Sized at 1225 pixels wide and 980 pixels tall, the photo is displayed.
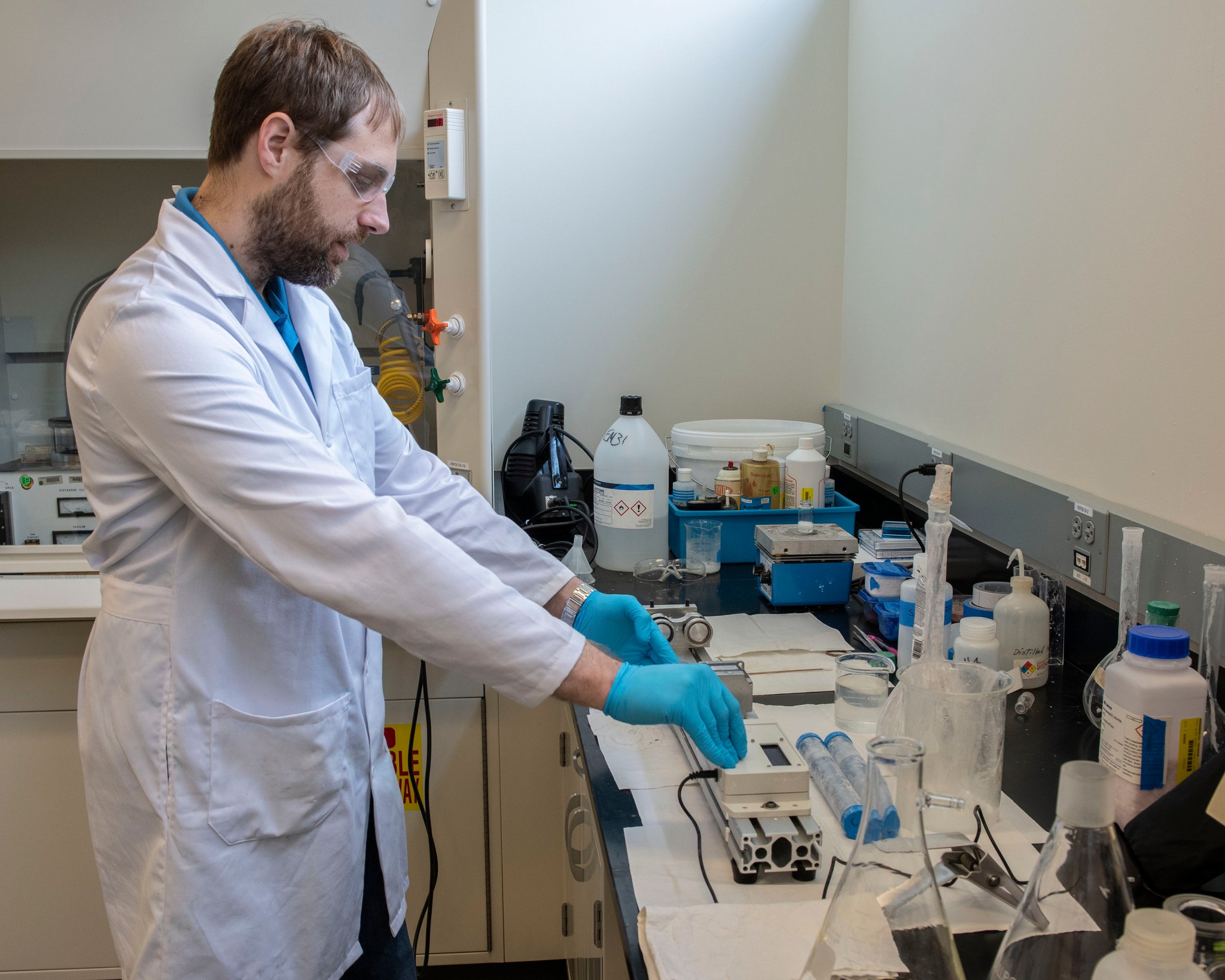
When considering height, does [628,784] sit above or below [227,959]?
above

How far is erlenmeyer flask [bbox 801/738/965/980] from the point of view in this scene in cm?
70

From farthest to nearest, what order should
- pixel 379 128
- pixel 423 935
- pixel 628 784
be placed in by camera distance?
1. pixel 423 935
2. pixel 379 128
3. pixel 628 784

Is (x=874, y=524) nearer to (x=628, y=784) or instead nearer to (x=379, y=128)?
(x=628, y=784)

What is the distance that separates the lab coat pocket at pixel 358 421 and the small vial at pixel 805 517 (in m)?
0.80

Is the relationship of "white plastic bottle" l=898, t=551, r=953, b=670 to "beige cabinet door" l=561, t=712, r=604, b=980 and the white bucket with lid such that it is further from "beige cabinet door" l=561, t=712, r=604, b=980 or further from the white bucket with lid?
the white bucket with lid

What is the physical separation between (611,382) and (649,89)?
0.77m

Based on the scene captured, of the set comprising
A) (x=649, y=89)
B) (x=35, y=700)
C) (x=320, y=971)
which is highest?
(x=649, y=89)

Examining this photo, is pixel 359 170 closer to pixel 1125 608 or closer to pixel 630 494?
pixel 630 494

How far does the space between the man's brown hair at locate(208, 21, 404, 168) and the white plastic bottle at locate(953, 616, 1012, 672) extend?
100 cm

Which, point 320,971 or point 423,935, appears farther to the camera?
point 423,935

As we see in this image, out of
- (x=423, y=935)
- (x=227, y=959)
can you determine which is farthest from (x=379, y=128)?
(x=423, y=935)

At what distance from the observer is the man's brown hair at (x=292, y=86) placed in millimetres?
1140

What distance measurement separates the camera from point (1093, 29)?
1.45 metres

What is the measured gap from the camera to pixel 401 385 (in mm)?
1962
